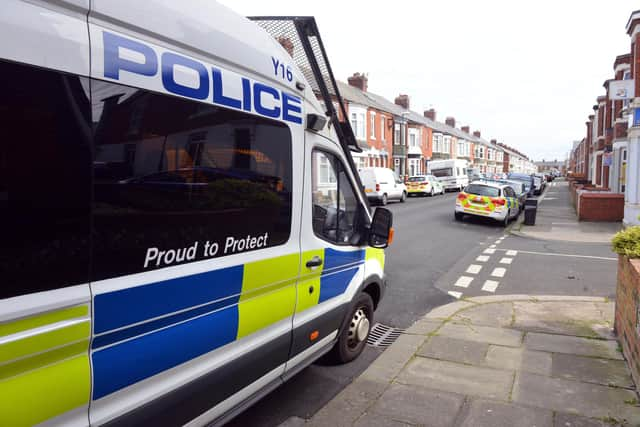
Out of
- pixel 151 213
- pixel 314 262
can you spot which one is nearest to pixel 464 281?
pixel 314 262

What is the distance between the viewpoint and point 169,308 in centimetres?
221

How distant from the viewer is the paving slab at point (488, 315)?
5.58 m

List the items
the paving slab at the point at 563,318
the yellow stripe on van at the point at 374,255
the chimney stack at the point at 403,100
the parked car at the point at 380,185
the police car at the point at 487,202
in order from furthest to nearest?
the chimney stack at the point at 403,100, the parked car at the point at 380,185, the police car at the point at 487,202, the paving slab at the point at 563,318, the yellow stripe on van at the point at 374,255

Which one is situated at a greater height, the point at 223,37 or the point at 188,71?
the point at 223,37

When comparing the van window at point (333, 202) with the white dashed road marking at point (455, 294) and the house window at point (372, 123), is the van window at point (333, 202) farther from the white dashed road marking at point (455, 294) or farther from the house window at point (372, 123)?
the house window at point (372, 123)

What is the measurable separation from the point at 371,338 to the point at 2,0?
445cm

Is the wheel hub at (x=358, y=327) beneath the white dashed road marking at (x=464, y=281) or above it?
above

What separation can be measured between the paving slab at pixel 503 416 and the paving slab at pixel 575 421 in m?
0.05

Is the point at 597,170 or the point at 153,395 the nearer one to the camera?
the point at 153,395

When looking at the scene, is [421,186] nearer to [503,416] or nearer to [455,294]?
[455,294]

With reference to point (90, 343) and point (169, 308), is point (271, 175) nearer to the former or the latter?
point (169, 308)

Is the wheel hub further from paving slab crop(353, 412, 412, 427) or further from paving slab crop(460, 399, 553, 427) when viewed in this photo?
paving slab crop(460, 399, 553, 427)

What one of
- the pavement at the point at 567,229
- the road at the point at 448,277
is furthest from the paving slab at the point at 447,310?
the pavement at the point at 567,229

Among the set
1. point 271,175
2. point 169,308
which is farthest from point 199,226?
point 271,175
